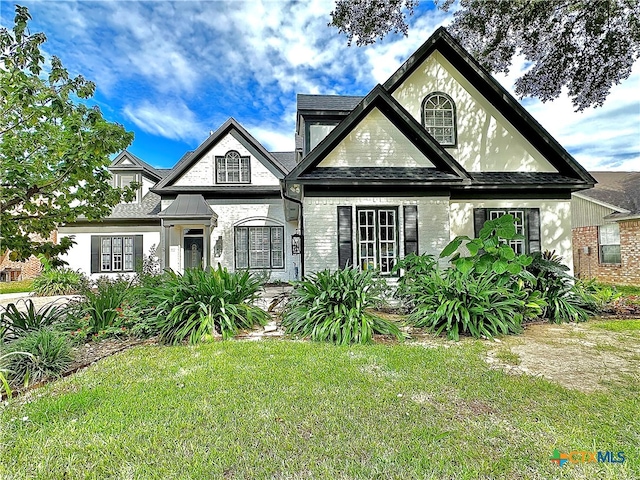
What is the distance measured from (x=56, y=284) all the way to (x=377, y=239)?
38.5 feet

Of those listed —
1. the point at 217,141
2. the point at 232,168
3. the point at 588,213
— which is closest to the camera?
the point at 217,141

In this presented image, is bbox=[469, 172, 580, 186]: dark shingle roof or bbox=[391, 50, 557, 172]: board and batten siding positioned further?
bbox=[391, 50, 557, 172]: board and batten siding

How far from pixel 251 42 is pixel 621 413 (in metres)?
9.19

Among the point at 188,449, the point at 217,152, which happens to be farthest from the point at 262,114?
the point at 188,449

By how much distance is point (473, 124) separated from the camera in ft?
31.2

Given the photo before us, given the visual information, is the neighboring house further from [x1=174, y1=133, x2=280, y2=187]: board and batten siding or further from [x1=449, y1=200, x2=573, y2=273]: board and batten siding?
[x1=174, y1=133, x2=280, y2=187]: board and batten siding

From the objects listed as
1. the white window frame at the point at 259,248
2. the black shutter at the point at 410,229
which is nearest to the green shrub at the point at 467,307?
the black shutter at the point at 410,229

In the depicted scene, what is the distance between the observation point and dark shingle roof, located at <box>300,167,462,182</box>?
7988mm

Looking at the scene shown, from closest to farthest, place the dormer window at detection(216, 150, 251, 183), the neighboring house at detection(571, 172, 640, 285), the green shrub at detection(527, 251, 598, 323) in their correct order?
the green shrub at detection(527, 251, 598, 323) → the neighboring house at detection(571, 172, 640, 285) → the dormer window at detection(216, 150, 251, 183)

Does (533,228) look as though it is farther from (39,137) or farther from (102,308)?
(39,137)

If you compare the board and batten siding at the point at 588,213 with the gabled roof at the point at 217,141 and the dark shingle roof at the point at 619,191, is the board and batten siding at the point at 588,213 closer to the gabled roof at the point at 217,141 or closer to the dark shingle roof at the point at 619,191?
the dark shingle roof at the point at 619,191

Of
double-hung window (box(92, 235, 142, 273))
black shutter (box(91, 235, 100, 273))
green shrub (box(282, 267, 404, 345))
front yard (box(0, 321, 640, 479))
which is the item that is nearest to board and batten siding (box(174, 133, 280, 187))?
double-hung window (box(92, 235, 142, 273))

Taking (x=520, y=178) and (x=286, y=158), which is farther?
(x=286, y=158)
